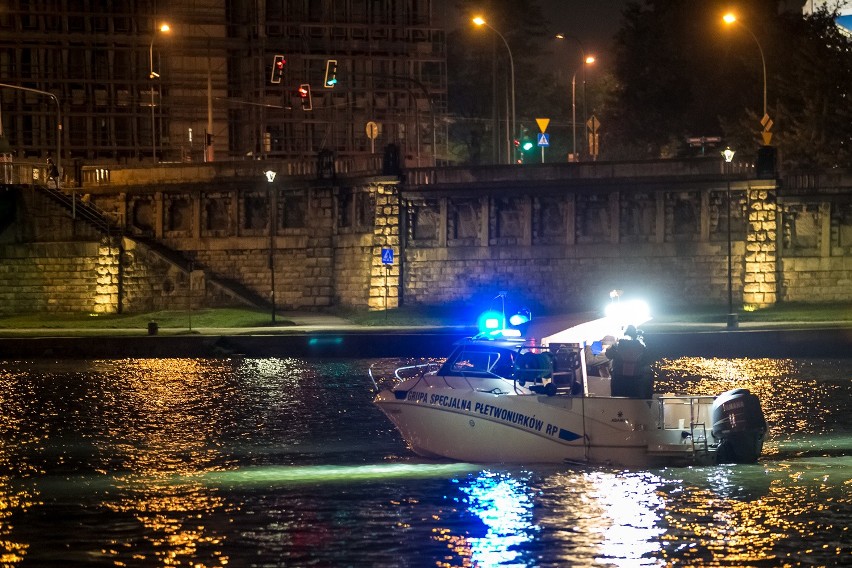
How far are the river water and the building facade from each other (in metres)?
59.4

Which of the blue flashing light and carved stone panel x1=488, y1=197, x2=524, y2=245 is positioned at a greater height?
carved stone panel x1=488, y1=197, x2=524, y2=245

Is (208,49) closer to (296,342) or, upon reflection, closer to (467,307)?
(467,307)

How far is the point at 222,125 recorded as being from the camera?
94.6 metres

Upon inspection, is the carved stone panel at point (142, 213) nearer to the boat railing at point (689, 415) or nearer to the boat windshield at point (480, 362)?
the boat windshield at point (480, 362)

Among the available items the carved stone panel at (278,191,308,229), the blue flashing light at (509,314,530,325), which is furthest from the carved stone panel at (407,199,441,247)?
the blue flashing light at (509,314,530,325)

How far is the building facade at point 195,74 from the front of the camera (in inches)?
3649

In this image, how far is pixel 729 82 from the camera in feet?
296

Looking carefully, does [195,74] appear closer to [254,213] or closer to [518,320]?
[254,213]

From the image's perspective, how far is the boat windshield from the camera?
25859mm

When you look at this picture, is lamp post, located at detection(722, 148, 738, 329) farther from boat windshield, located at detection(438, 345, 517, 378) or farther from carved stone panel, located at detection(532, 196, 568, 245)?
boat windshield, located at detection(438, 345, 517, 378)

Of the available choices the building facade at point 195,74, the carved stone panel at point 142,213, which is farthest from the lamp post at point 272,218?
the building facade at point 195,74

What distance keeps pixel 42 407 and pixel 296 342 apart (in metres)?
14.0

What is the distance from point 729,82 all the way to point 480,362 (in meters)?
68.3

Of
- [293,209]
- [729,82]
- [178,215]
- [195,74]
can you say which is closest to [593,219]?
[293,209]
